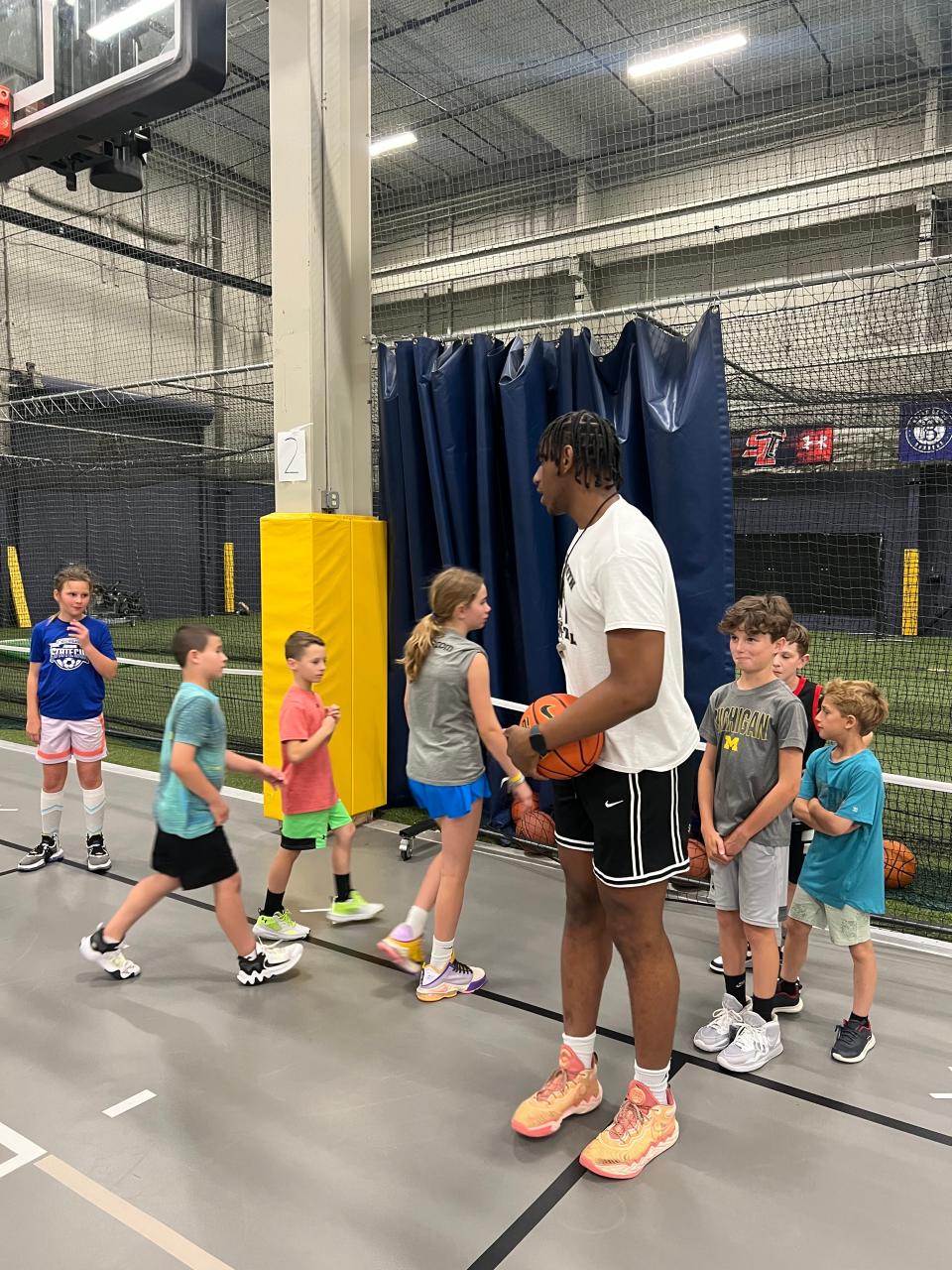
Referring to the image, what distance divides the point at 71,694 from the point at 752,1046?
9.67 ft

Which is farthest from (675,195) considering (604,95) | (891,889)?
(891,889)

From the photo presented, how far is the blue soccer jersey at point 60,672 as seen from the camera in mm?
3633

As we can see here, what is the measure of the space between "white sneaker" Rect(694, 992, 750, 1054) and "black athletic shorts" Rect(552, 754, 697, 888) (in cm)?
82

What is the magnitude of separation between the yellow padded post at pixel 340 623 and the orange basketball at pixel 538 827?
83 cm

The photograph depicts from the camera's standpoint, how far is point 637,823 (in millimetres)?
1816

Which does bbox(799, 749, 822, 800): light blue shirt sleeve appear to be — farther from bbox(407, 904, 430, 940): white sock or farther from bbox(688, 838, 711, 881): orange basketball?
bbox(407, 904, 430, 940): white sock

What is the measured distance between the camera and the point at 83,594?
363 cm

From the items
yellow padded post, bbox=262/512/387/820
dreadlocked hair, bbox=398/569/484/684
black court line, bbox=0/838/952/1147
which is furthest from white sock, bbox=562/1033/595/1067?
yellow padded post, bbox=262/512/387/820

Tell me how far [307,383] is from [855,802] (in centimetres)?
304

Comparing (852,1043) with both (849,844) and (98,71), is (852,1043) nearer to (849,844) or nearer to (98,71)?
(849,844)

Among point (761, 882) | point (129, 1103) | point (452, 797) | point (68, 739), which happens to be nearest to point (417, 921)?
point (452, 797)

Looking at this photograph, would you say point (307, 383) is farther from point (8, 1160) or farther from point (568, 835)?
point (8, 1160)

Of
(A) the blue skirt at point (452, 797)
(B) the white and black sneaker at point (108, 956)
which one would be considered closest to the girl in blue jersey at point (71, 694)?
(B) the white and black sneaker at point (108, 956)

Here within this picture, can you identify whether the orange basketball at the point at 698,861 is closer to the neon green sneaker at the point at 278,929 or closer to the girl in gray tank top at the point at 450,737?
the girl in gray tank top at the point at 450,737
